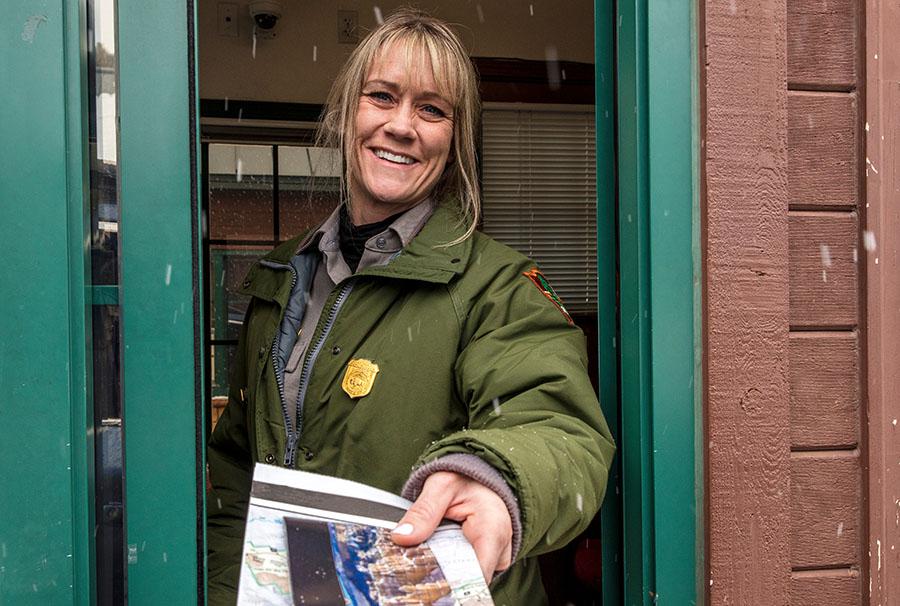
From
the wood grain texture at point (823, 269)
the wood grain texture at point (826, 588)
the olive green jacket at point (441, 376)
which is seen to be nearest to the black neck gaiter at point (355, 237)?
the olive green jacket at point (441, 376)

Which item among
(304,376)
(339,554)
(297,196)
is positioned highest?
(297,196)

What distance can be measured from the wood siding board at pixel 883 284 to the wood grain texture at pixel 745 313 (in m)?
0.16

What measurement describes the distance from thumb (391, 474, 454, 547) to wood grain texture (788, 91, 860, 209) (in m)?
0.82

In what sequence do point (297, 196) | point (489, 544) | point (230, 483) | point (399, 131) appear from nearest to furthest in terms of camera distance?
point (489, 544) < point (399, 131) < point (230, 483) < point (297, 196)

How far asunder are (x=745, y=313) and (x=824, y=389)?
0.20 meters

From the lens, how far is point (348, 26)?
459cm

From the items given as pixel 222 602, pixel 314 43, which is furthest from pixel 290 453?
pixel 314 43

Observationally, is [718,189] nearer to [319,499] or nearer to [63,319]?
[319,499]

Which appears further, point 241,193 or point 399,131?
point 241,193

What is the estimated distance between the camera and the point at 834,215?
1426mm

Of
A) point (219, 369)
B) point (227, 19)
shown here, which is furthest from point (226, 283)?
point (227, 19)

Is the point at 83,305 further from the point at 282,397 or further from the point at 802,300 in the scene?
the point at 802,300

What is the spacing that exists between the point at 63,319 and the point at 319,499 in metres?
0.49

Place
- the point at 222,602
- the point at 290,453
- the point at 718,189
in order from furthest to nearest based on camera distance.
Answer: the point at 222,602, the point at 290,453, the point at 718,189
